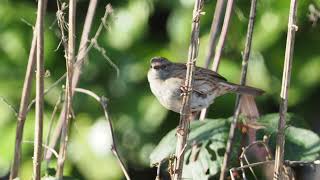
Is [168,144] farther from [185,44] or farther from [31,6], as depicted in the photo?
[31,6]

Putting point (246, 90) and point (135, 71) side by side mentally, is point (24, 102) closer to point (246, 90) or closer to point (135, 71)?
point (246, 90)

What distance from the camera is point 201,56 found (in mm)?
3594

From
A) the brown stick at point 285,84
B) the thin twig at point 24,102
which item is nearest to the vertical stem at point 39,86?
the thin twig at point 24,102

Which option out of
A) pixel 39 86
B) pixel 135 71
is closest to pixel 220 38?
pixel 39 86

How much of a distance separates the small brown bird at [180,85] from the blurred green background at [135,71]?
396 millimetres

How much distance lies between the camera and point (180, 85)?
2932 mm

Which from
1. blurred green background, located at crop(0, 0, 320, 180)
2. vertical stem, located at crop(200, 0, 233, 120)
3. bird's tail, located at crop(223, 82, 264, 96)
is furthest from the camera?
blurred green background, located at crop(0, 0, 320, 180)

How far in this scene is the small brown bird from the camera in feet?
9.57

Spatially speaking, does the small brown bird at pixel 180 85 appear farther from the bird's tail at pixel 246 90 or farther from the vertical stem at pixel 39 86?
the vertical stem at pixel 39 86

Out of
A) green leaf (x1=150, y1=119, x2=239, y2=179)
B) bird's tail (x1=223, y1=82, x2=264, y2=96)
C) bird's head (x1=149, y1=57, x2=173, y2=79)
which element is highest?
bird's head (x1=149, y1=57, x2=173, y2=79)

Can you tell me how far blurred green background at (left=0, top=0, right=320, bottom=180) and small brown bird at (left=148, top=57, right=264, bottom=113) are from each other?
396mm

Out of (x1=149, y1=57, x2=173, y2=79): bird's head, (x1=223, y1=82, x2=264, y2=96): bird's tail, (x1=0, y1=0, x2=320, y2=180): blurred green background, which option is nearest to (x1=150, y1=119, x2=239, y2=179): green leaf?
(x1=223, y1=82, x2=264, y2=96): bird's tail

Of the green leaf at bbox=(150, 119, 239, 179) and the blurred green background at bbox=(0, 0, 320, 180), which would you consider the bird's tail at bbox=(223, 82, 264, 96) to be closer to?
the green leaf at bbox=(150, 119, 239, 179)

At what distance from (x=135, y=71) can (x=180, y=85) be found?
841mm
